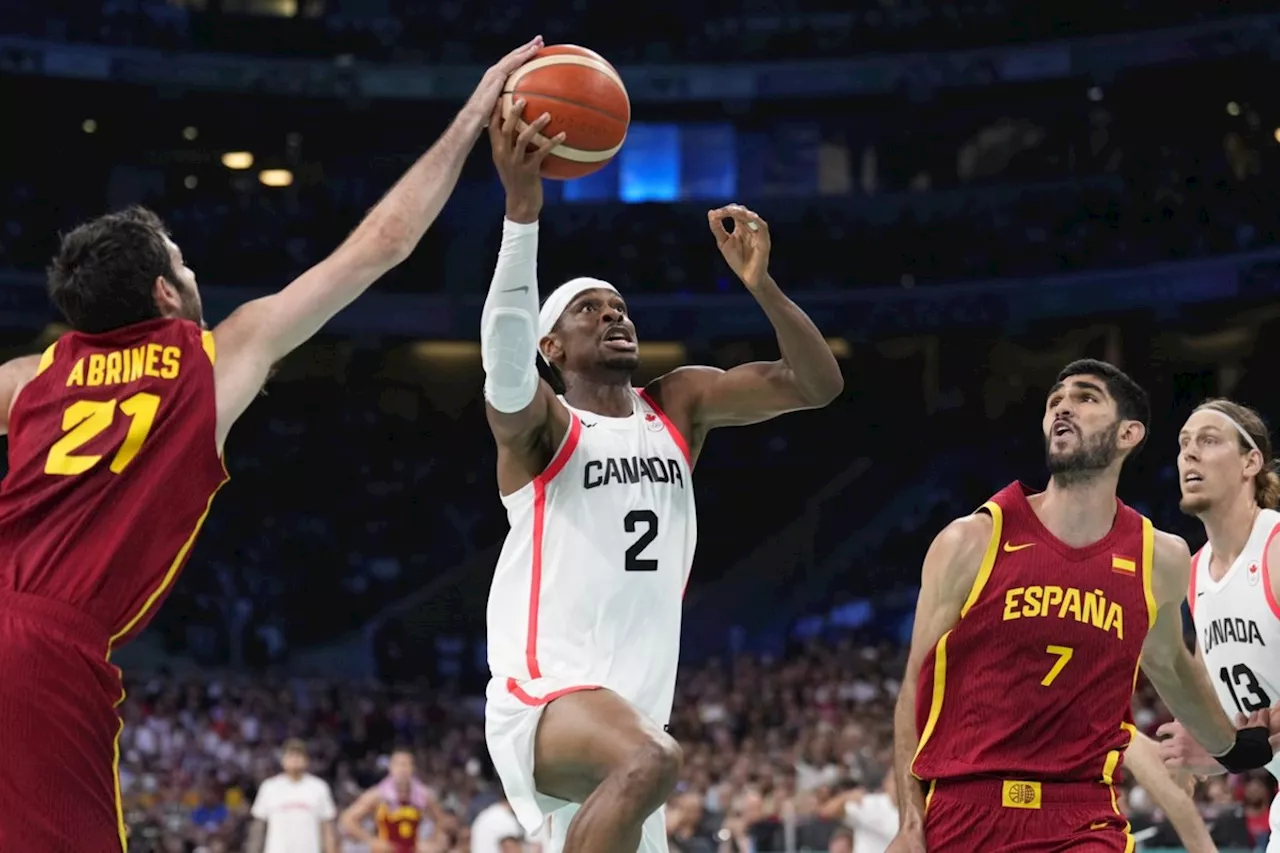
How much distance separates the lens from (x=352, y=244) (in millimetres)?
4617

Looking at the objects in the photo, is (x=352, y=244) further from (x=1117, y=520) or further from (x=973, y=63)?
(x=973, y=63)

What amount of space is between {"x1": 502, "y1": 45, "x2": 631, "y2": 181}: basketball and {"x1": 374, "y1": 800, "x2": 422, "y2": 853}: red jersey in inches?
395

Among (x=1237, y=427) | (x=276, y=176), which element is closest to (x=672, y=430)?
(x=1237, y=427)

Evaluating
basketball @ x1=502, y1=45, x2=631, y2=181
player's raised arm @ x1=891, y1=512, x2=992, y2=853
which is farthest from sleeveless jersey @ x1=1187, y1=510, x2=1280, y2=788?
basketball @ x1=502, y1=45, x2=631, y2=181

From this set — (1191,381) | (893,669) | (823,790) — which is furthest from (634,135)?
(823,790)

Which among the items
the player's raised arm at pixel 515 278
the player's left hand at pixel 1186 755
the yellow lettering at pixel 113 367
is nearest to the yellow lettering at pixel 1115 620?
the player's left hand at pixel 1186 755

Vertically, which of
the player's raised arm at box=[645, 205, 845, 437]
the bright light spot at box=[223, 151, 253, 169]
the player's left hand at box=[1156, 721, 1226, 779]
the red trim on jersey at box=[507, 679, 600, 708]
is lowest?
the player's left hand at box=[1156, 721, 1226, 779]

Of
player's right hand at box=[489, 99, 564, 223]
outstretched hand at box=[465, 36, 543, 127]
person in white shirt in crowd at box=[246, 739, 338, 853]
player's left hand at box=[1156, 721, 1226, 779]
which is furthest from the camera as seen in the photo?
person in white shirt in crowd at box=[246, 739, 338, 853]

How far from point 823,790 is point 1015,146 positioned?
70.9 ft

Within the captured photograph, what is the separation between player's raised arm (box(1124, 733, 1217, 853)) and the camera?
7.79m

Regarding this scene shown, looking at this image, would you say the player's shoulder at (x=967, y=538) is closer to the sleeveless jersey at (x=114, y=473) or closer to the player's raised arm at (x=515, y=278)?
the player's raised arm at (x=515, y=278)

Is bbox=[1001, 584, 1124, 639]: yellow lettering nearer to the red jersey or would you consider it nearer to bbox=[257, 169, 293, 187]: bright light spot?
the red jersey

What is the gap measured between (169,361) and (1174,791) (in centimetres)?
524

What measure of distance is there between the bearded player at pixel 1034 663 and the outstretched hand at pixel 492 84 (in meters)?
2.20
